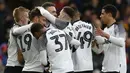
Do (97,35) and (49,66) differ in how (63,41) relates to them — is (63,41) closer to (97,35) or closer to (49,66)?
(49,66)

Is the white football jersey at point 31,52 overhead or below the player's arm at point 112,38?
below

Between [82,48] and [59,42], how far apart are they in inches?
59.6

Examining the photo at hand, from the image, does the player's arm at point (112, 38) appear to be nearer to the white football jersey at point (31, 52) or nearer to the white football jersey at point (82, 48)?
the white football jersey at point (82, 48)

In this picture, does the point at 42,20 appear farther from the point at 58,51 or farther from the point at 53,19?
the point at 58,51

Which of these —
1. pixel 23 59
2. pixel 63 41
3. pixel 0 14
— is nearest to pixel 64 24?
pixel 63 41

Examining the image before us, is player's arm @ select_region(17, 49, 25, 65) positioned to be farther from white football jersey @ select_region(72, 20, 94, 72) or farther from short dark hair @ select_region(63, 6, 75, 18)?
short dark hair @ select_region(63, 6, 75, 18)

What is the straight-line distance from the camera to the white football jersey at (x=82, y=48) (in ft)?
39.9

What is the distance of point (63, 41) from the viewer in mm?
10773

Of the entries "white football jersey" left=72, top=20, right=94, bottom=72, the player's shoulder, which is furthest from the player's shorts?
the player's shoulder

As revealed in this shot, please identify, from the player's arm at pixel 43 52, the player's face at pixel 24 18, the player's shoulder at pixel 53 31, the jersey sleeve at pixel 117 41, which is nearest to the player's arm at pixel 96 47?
the jersey sleeve at pixel 117 41

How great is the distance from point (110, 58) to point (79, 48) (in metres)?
0.67

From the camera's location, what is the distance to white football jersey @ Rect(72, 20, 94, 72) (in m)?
12.2

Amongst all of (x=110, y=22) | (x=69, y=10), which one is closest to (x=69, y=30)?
(x=69, y=10)

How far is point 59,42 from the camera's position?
10742mm
